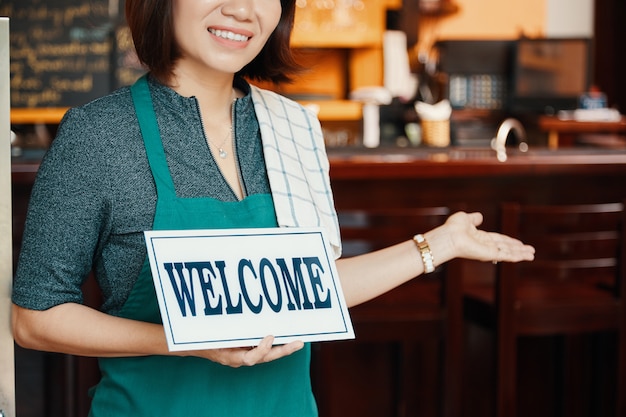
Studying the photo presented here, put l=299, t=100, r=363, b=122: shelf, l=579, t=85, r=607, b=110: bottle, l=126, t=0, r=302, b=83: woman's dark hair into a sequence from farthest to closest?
l=579, t=85, r=607, b=110: bottle
l=299, t=100, r=363, b=122: shelf
l=126, t=0, r=302, b=83: woman's dark hair

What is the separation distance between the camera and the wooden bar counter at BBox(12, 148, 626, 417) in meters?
2.55

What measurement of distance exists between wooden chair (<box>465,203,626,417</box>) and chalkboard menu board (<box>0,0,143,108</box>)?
9.82 feet

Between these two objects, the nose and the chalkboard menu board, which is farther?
the chalkboard menu board

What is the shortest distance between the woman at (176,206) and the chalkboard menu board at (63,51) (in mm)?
3617

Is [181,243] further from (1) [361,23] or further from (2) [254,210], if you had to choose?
(1) [361,23]

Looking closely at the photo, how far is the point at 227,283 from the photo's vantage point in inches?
45.0

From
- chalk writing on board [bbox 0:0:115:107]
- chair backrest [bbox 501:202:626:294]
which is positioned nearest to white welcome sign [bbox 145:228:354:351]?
chair backrest [bbox 501:202:626:294]

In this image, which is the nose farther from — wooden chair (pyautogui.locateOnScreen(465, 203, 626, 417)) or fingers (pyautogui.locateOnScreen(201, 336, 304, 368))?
wooden chair (pyautogui.locateOnScreen(465, 203, 626, 417))

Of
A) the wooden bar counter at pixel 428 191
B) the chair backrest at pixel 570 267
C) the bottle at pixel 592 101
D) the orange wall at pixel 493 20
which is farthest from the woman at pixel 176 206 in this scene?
the orange wall at pixel 493 20

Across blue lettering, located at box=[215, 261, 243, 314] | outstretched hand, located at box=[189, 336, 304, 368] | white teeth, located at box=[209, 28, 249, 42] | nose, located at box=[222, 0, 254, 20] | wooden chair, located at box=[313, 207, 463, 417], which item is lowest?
wooden chair, located at box=[313, 207, 463, 417]

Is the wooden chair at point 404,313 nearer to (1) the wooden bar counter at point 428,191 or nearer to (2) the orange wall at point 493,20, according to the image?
(1) the wooden bar counter at point 428,191

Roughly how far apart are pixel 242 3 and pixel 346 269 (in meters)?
0.45

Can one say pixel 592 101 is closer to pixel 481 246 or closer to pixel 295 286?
pixel 481 246

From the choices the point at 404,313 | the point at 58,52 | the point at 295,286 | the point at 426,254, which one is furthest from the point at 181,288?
the point at 58,52
